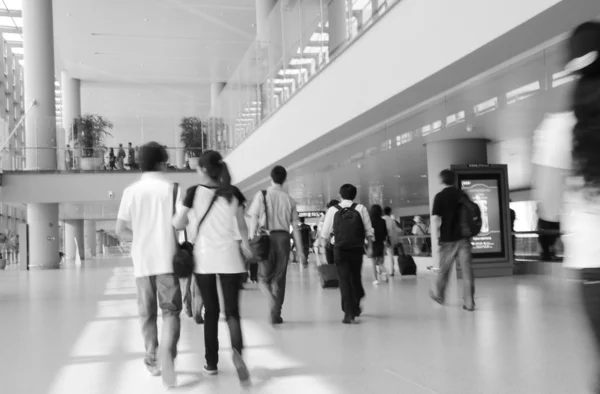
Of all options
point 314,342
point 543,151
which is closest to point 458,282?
point 314,342

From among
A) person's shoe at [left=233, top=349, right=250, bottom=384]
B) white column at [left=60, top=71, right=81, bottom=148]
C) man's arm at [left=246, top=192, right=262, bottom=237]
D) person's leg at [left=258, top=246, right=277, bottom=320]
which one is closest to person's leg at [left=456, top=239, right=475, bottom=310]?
person's leg at [left=258, top=246, right=277, bottom=320]

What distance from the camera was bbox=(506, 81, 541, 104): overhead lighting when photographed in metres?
9.09

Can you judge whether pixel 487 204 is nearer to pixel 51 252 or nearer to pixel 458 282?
pixel 458 282

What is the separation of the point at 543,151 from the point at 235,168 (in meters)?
19.8

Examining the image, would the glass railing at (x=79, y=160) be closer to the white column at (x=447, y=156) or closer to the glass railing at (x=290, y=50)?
the glass railing at (x=290, y=50)

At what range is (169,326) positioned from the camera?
4363 millimetres

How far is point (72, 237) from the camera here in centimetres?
3719

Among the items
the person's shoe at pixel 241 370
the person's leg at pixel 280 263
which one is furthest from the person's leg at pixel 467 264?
the person's shoe at pixel 241 370

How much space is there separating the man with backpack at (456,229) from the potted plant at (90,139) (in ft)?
77.2

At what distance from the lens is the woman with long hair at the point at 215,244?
433 cm

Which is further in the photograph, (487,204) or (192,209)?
(487,204)

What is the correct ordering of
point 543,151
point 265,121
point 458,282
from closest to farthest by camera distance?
point 543,151
point 458,282
point 265,121

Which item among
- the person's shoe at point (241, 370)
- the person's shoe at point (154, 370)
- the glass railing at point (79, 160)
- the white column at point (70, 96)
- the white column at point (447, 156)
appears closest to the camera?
the person's shoe at point (241, 370)

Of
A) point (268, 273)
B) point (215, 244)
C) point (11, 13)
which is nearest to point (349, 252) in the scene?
point (268, 273)
